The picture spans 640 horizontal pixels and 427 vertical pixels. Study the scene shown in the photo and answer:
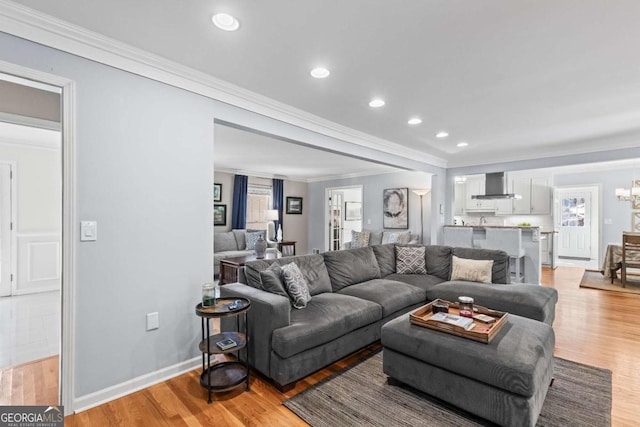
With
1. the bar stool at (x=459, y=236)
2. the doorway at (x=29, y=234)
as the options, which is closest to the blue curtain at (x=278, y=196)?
the bar stool at (x=459, y=236)

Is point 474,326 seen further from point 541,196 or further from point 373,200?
point 541,196

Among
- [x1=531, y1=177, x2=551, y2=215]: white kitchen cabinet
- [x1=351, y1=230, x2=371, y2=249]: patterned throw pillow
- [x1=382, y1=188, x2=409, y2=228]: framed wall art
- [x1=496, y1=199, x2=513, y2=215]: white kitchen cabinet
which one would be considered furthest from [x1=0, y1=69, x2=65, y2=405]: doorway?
[x1=531, y1=177, x2=551, y2=215]: white kitchen cabinet

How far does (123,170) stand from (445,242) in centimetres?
574

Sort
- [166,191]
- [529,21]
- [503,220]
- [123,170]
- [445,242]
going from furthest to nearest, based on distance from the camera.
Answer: [503,220] < [445,242] < [166,191] < [123,170] < [529,21]

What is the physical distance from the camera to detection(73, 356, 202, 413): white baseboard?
2025 mm

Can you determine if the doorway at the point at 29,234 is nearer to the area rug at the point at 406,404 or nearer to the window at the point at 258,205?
the area rug at the point at 406,404

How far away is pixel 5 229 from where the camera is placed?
486 centimetres

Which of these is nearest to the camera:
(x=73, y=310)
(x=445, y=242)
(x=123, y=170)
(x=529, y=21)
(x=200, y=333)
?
(x=529, y=21)

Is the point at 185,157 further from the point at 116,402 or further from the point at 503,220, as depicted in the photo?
the point at 503,220

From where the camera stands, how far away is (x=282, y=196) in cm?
880

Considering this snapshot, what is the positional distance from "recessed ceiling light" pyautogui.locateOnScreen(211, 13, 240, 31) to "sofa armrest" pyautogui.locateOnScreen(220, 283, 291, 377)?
1897mm

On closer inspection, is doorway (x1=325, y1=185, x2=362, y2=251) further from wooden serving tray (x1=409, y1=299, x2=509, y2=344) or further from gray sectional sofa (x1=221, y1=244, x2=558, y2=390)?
wooden serving tray (x1=409, y1=299, x2=509, y2=344)

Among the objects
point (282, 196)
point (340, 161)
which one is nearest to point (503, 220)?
point (340, 161)

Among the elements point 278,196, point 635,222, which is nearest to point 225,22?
point 278,196
